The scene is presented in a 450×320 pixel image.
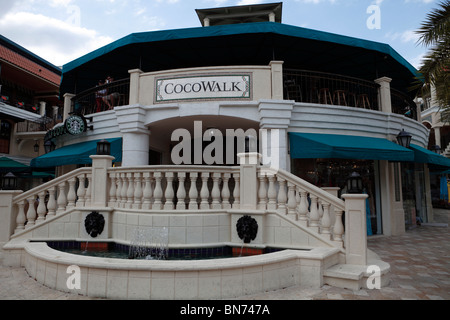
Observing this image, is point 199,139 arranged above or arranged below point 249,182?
above

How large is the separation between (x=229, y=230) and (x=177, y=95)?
16.8 feet

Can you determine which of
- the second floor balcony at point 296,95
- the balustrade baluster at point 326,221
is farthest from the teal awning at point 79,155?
the balustrade baluster at point 326,221

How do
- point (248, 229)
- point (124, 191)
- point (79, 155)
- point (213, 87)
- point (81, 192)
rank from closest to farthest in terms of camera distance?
point (248, 229), point (124, 191), point (81, 192), point (213, 87), point (79, 155)

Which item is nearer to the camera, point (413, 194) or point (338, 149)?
point (338, 149)

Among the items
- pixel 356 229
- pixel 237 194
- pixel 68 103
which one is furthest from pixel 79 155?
pixel 356 229

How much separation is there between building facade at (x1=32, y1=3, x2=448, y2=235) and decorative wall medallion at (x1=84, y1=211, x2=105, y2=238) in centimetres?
322

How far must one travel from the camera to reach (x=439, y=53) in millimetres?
6602

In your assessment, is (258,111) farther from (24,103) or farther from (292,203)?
(24,103)

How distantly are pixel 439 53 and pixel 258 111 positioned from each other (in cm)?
474

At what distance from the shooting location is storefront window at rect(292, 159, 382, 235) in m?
9.98

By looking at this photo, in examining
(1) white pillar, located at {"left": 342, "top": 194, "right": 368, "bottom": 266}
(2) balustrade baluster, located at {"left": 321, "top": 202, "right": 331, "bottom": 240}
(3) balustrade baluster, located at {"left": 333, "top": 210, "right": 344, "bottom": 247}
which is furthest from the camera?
(2) balustrade baluster, located at {"left": 321, "top": 202, "right": 331, "bottom": 240}


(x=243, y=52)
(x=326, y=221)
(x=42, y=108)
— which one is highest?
(x=42, y=108)

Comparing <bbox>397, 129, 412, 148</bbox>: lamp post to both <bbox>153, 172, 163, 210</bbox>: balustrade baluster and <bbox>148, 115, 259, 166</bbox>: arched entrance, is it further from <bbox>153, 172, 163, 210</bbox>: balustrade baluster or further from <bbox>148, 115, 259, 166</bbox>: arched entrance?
<bbox>153, 172, 163, 210</bbox>: balustrade baluster

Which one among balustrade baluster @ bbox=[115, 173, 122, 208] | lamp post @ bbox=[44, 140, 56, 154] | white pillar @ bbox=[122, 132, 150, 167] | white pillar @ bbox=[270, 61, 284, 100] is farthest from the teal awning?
white pillar @ bbox=[270, 61, 284, 100]
